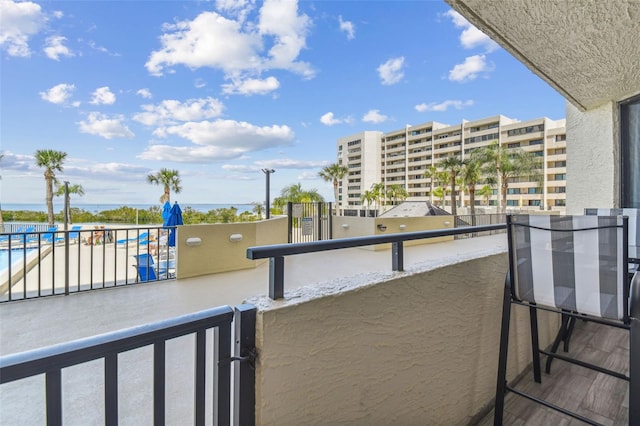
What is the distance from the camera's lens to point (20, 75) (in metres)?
7.69

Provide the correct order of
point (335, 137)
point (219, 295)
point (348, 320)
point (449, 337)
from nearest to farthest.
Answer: point (348, 320), point (449, 337), point (219, 295), point (335, 137)

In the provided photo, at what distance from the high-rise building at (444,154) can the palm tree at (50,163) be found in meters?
22.6

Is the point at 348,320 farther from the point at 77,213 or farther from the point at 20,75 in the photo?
the point at 77,213

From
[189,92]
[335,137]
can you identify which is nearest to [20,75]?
[189,92]

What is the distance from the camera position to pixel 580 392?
2.03 meters

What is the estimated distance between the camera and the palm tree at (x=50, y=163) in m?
15.2

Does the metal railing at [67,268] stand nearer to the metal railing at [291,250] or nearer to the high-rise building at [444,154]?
the metal railing at [291,250]

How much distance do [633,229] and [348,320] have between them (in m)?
3.03

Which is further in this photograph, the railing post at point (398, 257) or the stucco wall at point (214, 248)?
the stucco wall at point (214, 248)

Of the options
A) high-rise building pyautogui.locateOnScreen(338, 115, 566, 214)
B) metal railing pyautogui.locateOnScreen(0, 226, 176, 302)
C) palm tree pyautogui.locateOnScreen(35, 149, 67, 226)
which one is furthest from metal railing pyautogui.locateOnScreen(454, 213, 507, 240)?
palm tree pyautogui.locateOnScreen(35, 149, 67, 226)

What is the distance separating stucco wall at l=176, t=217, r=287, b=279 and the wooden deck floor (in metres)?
3.75

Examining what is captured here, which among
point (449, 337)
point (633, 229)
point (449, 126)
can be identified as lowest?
point (449, 337)

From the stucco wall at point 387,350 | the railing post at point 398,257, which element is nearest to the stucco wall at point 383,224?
the stucco wall at point 387,350

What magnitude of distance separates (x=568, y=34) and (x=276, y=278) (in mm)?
2549
